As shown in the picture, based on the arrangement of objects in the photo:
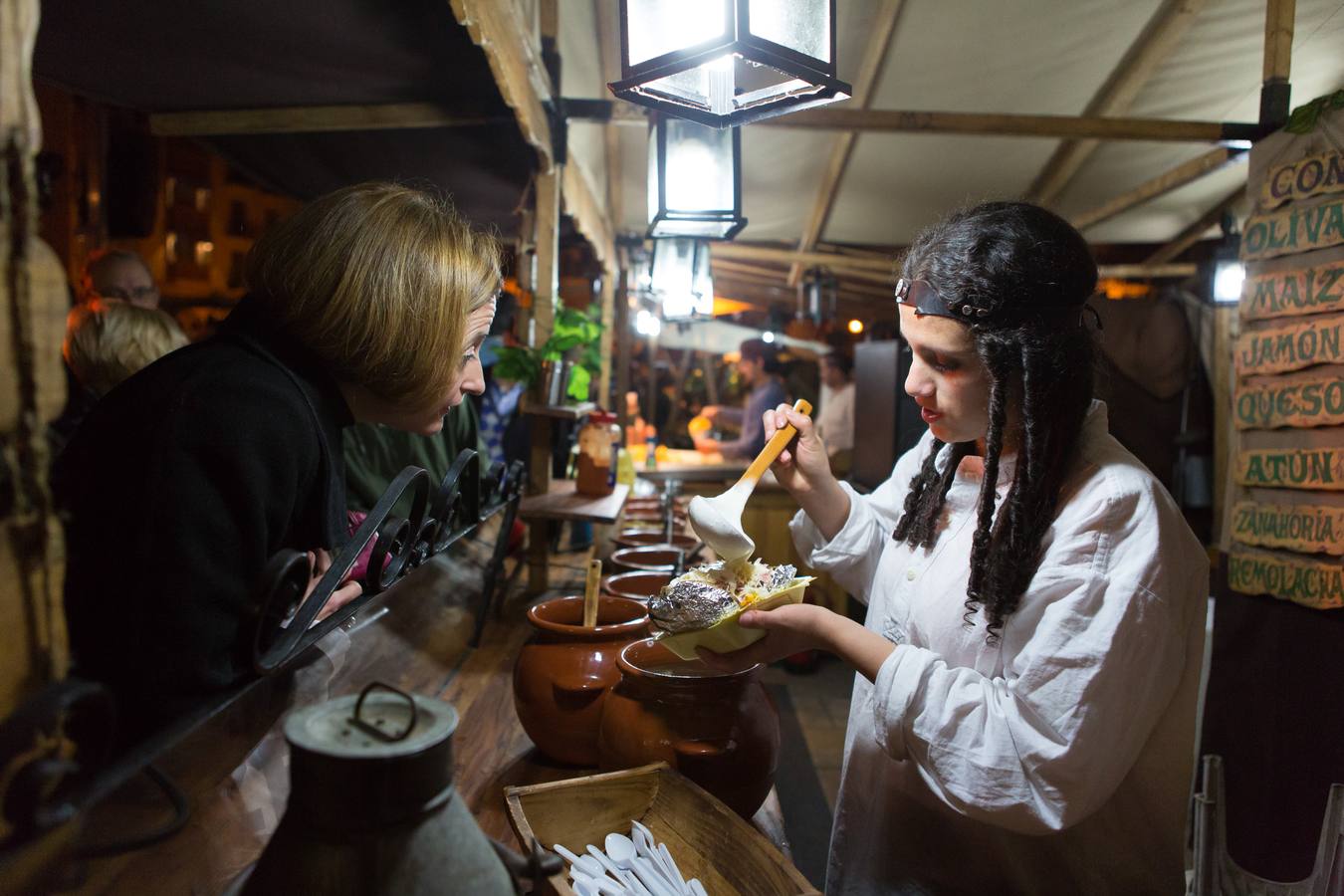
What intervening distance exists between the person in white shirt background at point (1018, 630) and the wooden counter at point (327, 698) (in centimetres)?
36

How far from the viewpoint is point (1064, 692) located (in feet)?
3.97

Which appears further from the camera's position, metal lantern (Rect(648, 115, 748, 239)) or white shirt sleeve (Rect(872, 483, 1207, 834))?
metal lantern (Rect(648, 115, 748, 239))

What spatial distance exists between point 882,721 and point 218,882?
933 mm

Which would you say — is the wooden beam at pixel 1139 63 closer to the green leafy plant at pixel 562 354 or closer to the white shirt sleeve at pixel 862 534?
the green leafy plant at pixel 562 354

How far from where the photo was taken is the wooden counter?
0.81 metres

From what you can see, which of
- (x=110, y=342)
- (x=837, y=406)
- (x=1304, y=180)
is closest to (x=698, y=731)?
(x=110, y=342)

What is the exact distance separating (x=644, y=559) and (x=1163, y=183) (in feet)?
16.4

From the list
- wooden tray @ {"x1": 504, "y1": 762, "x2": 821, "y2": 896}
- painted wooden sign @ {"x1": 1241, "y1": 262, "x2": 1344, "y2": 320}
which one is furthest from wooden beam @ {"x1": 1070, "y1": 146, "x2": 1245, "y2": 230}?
wooden tray @ {"x1": 504, "y1": 762, "x2": 821, "y2": 896}

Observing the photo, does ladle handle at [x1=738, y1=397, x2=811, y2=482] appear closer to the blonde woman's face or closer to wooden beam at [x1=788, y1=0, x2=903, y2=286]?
the blonde woman's face

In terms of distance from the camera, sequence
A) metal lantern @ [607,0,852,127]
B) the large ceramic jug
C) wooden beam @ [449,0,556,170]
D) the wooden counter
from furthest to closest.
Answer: wooden beam @ [449,0,556,170]
metal lantern @ [607,0,852,127]
the wooden counter
the large ceramic jug

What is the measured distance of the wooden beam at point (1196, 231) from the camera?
668 centimetres

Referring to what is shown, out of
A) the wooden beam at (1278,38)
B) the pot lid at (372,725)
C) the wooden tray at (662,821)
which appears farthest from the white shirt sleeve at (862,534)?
the wooden beam at (1278,38)

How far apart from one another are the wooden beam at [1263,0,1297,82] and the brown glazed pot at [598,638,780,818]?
348cm

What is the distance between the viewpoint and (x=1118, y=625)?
47.4 inches
